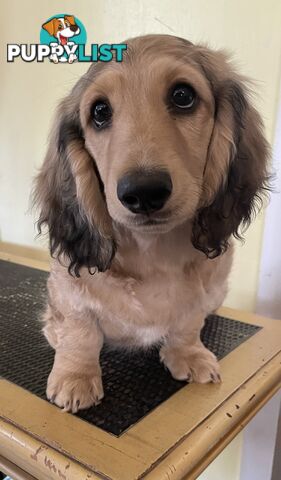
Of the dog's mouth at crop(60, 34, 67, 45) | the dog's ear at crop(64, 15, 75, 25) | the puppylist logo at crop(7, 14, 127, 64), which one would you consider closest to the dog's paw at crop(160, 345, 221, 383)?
the puppylist logo at crop(7, 14, 127, 64)

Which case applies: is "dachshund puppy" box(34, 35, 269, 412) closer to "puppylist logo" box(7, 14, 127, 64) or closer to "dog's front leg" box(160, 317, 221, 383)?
"dog's front leg" box(160, 317, 221, 383)

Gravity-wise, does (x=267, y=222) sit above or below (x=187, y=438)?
above

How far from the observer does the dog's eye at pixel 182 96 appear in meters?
0.70

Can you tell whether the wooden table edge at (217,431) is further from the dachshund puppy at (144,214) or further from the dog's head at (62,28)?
the dog's head at (62,28)

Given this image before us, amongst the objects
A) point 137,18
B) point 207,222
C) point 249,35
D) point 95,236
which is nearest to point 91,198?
point 95,236

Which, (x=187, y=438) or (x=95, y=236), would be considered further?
(x=95, y=236)

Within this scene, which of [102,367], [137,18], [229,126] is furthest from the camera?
[137,18]

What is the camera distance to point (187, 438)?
660 mm

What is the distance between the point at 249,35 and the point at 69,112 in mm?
594

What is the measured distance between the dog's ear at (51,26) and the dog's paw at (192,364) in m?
1.13

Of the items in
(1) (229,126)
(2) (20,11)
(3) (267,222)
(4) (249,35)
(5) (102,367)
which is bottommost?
(5) (102,367)

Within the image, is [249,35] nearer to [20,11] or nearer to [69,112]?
[69,112]

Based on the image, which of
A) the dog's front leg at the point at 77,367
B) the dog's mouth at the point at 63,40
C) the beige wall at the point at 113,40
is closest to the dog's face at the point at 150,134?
the dog's front leg at the point at 77,367

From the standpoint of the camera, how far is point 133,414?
72 centimetres
